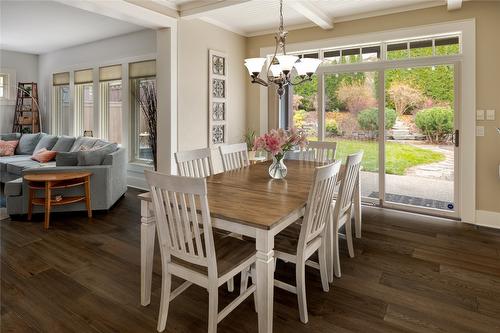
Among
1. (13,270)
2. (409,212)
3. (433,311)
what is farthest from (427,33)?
(13,270)

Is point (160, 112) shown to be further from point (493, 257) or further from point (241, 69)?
point (493, 257)

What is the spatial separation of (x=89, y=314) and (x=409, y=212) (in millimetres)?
3929

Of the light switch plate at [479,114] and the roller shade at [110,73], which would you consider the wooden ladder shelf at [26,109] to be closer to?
the roller shade at [110,73]

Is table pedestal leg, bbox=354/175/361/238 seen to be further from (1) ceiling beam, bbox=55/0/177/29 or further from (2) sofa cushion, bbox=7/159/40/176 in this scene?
(2) sofa cushion, bbox=7/159/40/176

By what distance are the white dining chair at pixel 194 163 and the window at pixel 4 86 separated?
22.3 feet

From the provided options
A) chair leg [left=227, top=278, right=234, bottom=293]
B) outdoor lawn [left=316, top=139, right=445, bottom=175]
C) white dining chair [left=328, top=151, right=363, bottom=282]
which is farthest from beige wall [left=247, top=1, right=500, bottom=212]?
chair leg [left=227, top=278, right=234, bottom=293]

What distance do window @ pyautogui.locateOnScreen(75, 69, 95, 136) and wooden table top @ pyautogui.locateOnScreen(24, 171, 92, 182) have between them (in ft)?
9.77

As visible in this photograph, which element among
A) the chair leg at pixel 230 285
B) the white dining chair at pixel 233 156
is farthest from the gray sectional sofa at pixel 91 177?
the chair leg at pixel 230 285

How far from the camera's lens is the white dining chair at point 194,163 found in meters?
2.69

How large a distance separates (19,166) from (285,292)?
17.2ft

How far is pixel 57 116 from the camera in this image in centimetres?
755

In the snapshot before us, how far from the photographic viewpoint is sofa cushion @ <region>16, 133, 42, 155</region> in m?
6.56

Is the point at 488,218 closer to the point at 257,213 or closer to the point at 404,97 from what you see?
the point at 404,97

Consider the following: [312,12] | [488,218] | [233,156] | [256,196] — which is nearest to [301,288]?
[256,196]
